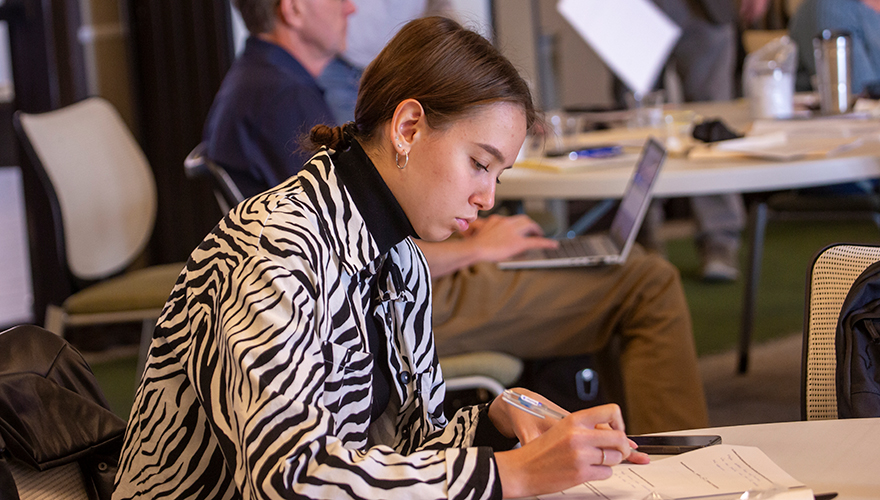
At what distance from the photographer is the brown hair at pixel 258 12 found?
73.2 inches

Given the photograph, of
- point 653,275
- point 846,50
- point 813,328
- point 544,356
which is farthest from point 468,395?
point 846,50

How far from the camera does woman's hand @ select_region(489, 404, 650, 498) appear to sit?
2.31 feet

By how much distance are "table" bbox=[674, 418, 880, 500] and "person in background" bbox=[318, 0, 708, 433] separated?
0.79m

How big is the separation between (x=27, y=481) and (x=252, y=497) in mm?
254

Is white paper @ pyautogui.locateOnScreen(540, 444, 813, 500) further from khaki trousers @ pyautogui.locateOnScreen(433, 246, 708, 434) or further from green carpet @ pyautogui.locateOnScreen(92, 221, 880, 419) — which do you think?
green carpet @ pyautogui.locateOnScreen(92, 221, 880, 419)

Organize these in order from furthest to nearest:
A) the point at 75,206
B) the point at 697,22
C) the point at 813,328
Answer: the point at 697,22 → the point at 75,206 → the point at 813,328

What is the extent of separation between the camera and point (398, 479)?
2.32 feet

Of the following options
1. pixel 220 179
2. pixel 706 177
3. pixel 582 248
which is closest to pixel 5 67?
pixel 220 179

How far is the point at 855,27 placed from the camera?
294 centimetres

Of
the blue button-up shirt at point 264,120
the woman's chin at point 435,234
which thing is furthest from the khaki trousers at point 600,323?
the woman's chin at point 435,234

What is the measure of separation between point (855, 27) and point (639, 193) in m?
1.71

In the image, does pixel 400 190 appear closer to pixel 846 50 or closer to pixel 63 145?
pixel 63 145

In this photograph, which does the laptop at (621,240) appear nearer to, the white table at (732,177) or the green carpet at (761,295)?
the white table at (732,177)

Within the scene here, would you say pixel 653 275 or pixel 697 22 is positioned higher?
pixel 697 22
